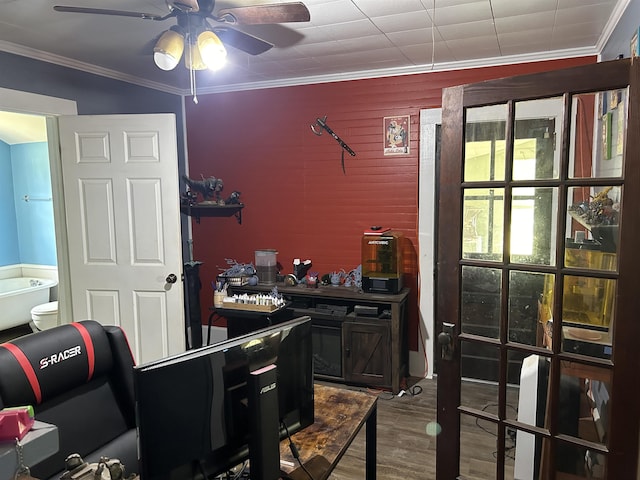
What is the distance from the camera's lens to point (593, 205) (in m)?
1.86

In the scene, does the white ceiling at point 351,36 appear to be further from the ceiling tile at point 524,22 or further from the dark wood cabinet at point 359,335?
the dark wood cabinet at point 359,335

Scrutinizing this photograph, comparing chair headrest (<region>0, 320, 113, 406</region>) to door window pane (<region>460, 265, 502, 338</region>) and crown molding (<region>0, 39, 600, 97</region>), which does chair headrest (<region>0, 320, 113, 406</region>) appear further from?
crown molding (<region>0, 39, 600, 97</region>)

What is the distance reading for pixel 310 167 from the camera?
4.21 meters

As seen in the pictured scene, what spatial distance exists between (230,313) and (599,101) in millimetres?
2959

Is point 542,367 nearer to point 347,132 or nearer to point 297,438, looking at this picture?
point 297,438

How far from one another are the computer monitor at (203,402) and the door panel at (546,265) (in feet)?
3.26

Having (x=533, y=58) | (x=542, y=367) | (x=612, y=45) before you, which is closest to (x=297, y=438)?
(x=542, y=367)

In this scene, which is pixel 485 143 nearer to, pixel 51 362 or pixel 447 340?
pixel 447 340

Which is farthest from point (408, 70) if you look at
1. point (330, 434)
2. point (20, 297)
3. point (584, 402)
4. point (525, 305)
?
point (20, 297)

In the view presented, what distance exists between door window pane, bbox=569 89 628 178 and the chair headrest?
6.59 feet

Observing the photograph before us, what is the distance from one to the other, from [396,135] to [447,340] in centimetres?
222

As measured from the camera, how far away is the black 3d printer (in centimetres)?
367

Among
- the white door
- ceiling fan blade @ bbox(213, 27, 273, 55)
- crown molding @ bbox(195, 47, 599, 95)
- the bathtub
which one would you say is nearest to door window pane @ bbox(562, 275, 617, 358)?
ceiling fan blade @ bbox(213, 27, 273, 55)

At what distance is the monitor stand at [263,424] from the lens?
1253mm
